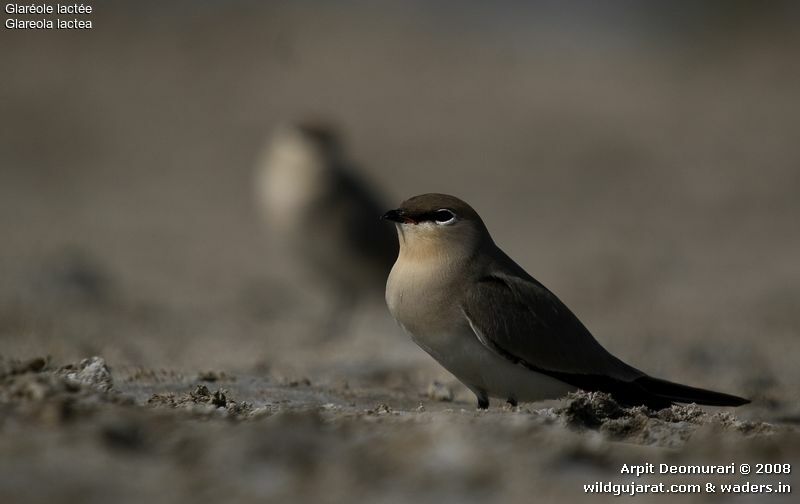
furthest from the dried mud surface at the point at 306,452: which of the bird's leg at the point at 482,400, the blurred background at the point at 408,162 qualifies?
the blurred background at the point at 408,162

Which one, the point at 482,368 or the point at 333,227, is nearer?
the point at 482,368

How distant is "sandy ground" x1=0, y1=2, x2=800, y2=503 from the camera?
3.43 m

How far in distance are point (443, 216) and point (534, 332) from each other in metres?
0.71

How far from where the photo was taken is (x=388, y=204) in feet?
38.1

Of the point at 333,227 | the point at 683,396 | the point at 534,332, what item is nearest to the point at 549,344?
the point at 534,332

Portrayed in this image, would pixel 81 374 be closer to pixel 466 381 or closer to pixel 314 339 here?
pixel 466 381

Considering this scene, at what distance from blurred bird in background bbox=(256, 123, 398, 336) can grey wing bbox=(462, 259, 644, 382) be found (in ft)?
16.2

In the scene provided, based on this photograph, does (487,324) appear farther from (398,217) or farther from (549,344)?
(398,217)

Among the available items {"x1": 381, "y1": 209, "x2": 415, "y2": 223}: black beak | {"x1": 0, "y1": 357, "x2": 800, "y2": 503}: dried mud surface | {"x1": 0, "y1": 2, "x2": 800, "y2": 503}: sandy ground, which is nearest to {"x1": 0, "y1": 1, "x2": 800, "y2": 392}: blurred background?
{"x1": 0, "y1": 2, "x2": 800, "y2": 503}: sandy ground

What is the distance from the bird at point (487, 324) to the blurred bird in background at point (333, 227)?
488cm

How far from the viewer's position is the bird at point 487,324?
5129 millimetres

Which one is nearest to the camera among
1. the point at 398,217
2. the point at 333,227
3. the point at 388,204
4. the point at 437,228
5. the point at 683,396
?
the point at 683,396

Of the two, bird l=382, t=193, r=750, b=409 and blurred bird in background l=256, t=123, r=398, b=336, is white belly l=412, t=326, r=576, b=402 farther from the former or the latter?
blurred bird in background l=256, t=123, r=398, b=336

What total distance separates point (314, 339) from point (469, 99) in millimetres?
11441
